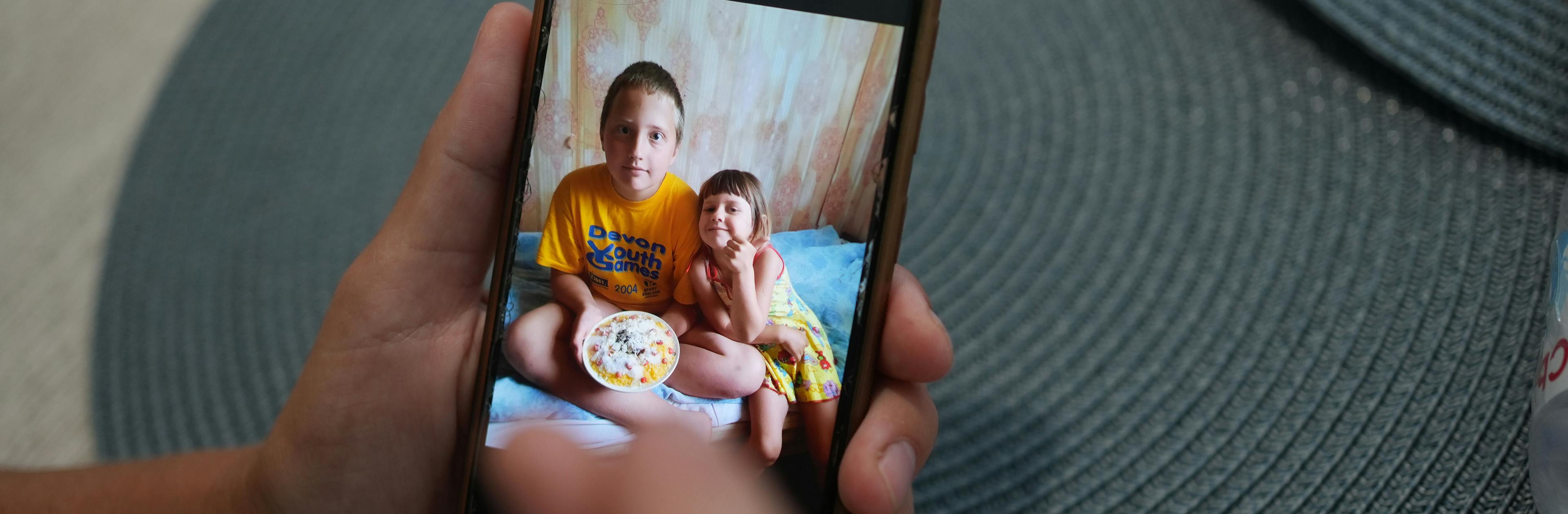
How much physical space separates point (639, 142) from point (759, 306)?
94 mm

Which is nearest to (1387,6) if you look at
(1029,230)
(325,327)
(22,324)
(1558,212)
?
(1558,212)

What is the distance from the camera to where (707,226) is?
385 mm

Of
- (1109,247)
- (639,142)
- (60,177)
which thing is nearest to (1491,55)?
(1109,247)

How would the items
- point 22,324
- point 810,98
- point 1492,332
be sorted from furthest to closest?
point 22,324, point 1492,332, point 810,98

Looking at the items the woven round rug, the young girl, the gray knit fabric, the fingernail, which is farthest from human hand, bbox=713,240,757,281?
the gray knit fabric

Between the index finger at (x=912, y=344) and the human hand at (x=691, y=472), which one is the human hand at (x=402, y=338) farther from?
the index finger at (x=912, y=344)

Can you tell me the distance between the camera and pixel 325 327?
442 millimetres

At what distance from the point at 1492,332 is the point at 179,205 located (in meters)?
0.94

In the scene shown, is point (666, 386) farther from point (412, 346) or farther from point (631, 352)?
point (412, 346)

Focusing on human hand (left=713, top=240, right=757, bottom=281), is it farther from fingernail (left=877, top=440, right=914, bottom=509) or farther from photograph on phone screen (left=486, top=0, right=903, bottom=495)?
fingernail (left=877, top=440, right=914, bottom=509)

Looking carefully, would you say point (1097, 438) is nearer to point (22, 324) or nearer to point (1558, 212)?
point (1558, 212)

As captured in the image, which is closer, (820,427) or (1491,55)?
(820,427)

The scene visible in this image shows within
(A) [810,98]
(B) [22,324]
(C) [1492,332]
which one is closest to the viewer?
(A) [810,98]

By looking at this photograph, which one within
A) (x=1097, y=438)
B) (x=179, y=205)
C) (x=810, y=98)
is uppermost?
(x=810, y=98)
